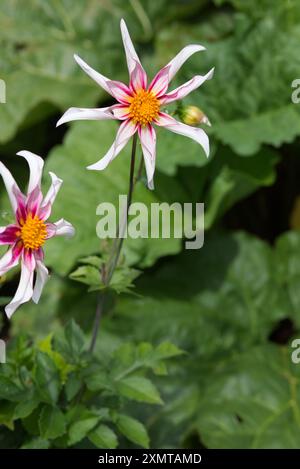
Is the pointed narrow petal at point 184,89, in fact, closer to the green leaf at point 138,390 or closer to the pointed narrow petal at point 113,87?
the pointed narrow petal at point 113,87

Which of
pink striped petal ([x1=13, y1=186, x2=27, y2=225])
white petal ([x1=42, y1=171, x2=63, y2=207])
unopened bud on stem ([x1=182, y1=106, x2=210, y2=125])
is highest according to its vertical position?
unopened bud on stem ([x1=182, y1=106, x2=210, y2=125])

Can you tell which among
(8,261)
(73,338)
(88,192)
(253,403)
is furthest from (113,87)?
(253,403)

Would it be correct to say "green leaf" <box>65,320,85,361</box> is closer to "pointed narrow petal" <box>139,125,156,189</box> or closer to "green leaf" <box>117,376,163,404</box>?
"green leaf" <box>117,376,163,404</box>

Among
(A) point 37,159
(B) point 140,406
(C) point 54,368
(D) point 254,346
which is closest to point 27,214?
(A) point 37,159

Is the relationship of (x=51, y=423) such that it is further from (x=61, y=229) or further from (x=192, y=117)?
(x=192, y=117)

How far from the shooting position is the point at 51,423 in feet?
5.17

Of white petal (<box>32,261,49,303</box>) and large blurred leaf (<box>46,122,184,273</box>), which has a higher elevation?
large blurred leaf (<box>46,122,184,273</box>)

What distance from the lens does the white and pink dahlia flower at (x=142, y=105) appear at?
132cm

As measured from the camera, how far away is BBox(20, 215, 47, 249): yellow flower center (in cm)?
135

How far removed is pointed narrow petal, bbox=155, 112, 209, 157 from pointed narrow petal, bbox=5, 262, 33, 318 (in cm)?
33

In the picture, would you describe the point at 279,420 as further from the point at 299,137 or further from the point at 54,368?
the point at 299,137

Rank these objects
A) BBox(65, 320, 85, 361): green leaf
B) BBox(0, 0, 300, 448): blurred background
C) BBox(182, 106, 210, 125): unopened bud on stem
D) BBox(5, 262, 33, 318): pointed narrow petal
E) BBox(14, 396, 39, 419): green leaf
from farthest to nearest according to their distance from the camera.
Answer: BBox(0, 0, 300, 448): blurred background
BBox(65, 320, 85, 361): green leaf
BBox(14, 396, 39, 419): green leaf
BBox(182, 106, 210, 125): unopened bud on stem
BBox(5, 262, 33, 318): pointed narrow petal

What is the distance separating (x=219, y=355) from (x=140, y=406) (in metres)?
0.28

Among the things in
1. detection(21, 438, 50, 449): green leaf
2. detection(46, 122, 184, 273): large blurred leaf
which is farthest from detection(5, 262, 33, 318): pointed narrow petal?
detection(46, 122, 184, 273): large blurred leaf
